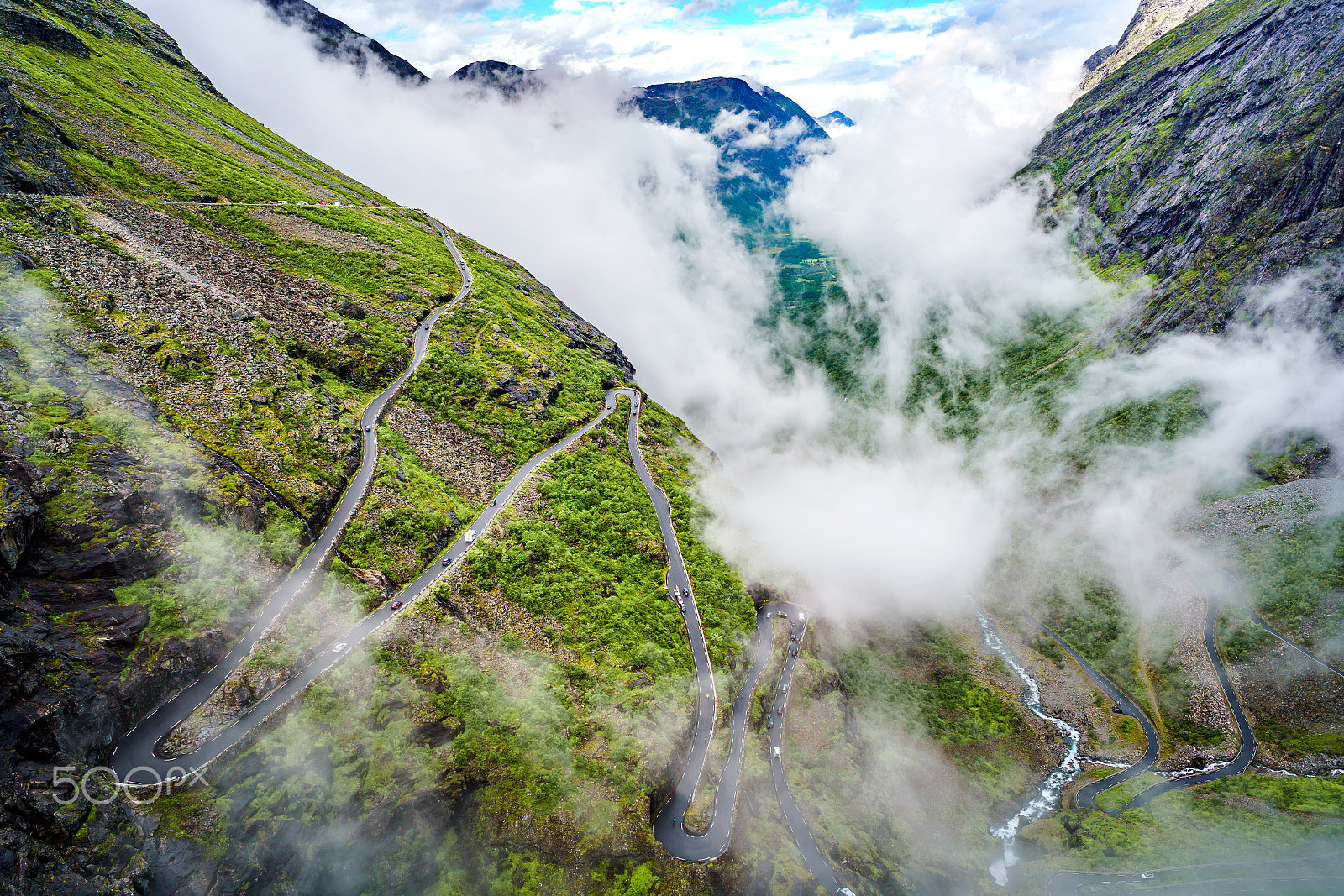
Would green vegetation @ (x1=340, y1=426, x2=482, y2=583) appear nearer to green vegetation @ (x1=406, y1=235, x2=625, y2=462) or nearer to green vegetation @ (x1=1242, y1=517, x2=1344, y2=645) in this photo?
green vegetation @ (x1=406, y1=235, x2=625, y2=462)

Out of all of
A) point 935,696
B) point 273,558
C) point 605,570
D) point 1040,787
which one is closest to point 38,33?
point 273,558

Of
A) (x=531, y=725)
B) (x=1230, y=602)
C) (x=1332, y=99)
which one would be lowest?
(x=531, y=725)

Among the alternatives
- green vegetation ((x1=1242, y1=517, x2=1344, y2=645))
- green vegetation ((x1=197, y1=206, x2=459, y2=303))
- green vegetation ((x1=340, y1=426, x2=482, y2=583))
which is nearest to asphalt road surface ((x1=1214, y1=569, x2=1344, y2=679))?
green vegetation ((x1=1242, y1=517, x2=1344, y2=645))

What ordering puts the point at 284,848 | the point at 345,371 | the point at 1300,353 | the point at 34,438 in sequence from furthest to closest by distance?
the point at 1300,353, the point at 345,371, the point at 34,438, the point at 284,848

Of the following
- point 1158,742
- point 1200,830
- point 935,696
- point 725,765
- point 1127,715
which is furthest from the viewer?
point 935,696

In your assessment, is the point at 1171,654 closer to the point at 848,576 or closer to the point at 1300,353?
the point at 848,576

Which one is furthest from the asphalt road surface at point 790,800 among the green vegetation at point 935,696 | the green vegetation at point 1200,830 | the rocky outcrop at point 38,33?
the rocky outcrop at point 38,33

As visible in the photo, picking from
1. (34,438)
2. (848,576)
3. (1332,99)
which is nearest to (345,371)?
(34,438)

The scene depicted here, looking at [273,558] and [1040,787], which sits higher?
[273,558]

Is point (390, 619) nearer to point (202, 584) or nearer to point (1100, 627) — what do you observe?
point (202, 584)
